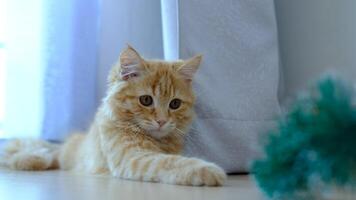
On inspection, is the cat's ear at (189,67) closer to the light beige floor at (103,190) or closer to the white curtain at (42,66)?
the light beige floor at (103,190)

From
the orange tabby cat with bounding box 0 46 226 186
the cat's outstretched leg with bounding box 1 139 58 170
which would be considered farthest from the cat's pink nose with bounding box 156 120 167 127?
the cat's outstretched leg with bounding box 1 139 58 170

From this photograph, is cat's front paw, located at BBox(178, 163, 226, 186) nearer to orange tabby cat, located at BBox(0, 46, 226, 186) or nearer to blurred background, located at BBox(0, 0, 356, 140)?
orange tabby cat, located at BBox(0, 46, 226, 186)

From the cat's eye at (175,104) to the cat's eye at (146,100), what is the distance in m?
0.07

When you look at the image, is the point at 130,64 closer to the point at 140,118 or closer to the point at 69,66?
the point at 140,118

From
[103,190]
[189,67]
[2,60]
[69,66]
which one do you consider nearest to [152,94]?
[189,67]

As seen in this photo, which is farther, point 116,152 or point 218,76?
point 218,76

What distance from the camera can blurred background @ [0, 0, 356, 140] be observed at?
1.77 meters

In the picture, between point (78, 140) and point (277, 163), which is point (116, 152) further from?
point (277, 163)

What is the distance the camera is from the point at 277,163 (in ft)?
2.57

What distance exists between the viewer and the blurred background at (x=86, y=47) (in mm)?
1771

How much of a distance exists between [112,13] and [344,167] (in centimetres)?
148

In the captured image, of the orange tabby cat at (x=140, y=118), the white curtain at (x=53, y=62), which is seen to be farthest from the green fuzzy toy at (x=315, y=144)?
the white curtain at (x=53, y=62)

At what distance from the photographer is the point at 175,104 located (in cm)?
149

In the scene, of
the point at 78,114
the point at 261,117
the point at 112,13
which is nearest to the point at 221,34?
the point at 261,117
